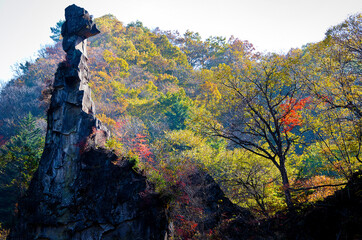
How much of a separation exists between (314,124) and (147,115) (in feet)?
A: 64.7

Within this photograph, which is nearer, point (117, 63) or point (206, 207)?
point (206, 207)

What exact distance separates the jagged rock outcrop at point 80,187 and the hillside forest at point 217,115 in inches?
44.5

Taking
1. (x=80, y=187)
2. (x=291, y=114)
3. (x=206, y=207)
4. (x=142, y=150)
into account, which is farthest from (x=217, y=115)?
(x=80, y=187)

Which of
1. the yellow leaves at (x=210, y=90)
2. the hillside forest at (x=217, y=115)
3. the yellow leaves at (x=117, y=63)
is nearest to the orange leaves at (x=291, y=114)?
the hillside forest at (x=217, y=115)

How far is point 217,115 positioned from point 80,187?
370 inches

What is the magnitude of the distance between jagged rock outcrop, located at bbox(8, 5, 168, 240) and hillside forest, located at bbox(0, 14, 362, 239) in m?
1.13

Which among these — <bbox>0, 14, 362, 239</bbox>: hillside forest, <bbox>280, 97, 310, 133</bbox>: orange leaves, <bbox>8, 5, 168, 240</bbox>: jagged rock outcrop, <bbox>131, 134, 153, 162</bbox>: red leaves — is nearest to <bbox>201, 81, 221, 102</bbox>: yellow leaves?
<bbox>0, 14, 362, 239</bbox>: hillside forest

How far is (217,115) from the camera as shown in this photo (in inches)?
600

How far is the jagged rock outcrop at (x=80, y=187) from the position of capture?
9633 millimetres

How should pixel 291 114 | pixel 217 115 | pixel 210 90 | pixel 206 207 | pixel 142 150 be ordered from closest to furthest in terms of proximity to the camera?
pixel 291 114 → pixel 206 207 → pixel 142 150 → pixel 217 115 → pixel 210 90

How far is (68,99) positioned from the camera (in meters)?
A: 12.4

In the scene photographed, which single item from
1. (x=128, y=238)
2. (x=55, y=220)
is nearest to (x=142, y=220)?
(x=128, y=238)

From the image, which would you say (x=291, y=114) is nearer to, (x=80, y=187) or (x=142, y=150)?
(x=142, y=150)

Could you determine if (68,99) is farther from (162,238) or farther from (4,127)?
(4,127)
